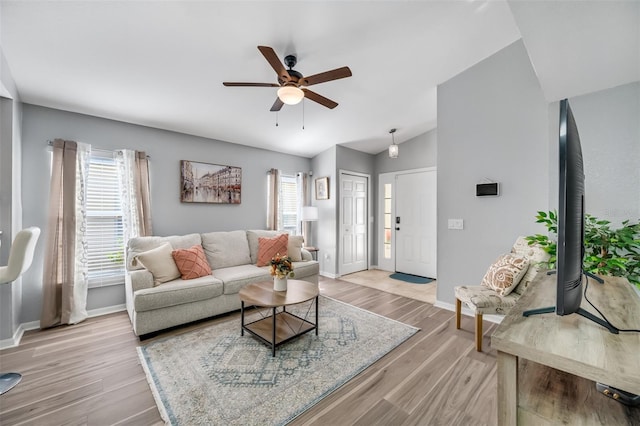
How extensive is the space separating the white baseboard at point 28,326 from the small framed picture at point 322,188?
134 inches

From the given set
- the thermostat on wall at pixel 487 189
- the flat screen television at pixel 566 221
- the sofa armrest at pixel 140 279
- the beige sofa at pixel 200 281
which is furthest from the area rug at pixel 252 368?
the thermostat on wall at pixel 487 189

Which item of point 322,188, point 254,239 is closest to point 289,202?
point 322,188

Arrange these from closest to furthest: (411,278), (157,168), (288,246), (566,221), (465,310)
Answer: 1. (566,221)
2. (465,310)
3. (157,168)
4. (288,246)
5. (411,278)

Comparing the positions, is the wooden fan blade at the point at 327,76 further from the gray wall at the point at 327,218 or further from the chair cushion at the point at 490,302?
the gray wall at the point at 327,218

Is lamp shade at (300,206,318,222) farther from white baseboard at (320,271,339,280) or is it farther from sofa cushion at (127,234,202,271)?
sofa cushion at (127,234,202,271)

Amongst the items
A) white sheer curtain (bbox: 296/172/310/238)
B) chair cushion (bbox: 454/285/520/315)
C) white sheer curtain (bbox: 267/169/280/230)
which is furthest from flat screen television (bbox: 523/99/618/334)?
white sheer curtain (bbox: 296/172/310/238)

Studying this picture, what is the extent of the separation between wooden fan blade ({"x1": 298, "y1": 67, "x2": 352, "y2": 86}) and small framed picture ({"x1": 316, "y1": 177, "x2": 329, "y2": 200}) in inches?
109

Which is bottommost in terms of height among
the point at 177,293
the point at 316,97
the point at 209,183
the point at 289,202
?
the point at 177,293

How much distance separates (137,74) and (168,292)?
2113 millimetres

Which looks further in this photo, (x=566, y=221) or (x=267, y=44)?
(x=267, y=44)

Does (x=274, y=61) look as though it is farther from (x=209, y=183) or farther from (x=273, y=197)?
(x=273, y=197)

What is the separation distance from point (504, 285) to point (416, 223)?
262cm

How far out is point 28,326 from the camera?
8.74 feet

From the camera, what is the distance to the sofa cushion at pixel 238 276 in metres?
2.99
